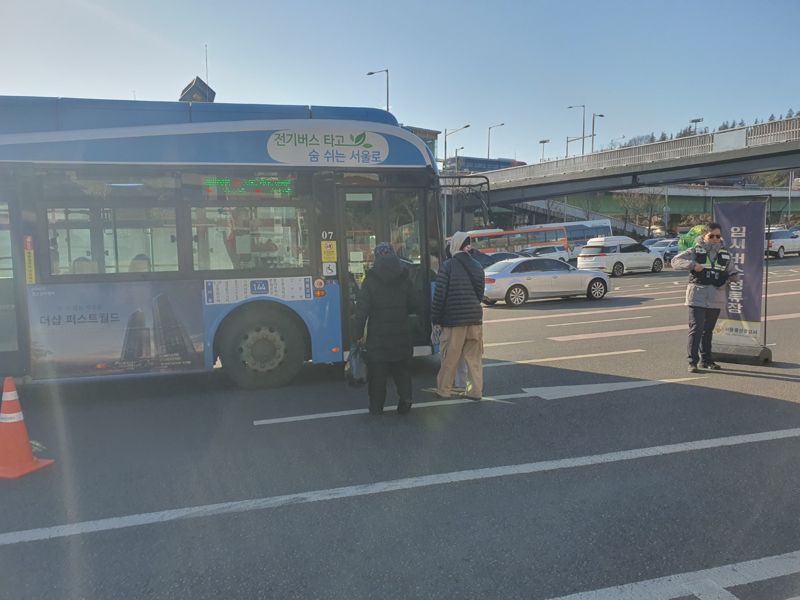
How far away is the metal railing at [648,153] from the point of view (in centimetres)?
3016

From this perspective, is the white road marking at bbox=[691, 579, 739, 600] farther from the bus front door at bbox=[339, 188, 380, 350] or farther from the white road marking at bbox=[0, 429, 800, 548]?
the bus front door at bbox=[339, 188, 380, 350]

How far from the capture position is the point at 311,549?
11.1ft

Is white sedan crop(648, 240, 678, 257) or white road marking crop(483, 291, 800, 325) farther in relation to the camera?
white sedan crop(648, 240, 678, 257)

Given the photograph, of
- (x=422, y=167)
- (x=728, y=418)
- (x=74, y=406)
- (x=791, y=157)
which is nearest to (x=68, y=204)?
(x=74, y=406)

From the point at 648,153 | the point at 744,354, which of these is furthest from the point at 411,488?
the point at 648,153

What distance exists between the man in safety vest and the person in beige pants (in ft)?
10.2

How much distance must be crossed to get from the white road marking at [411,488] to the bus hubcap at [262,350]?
317cm

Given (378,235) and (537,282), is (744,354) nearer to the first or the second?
(378,235)

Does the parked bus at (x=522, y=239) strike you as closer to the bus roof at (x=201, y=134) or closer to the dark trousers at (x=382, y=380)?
the bus roof at (x=201, y=134)

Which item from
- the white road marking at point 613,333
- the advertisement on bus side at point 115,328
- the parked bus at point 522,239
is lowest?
the white road marking at point 613,333

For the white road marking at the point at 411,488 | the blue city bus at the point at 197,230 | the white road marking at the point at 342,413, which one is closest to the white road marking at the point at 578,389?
the white road marking at the point at 342,413

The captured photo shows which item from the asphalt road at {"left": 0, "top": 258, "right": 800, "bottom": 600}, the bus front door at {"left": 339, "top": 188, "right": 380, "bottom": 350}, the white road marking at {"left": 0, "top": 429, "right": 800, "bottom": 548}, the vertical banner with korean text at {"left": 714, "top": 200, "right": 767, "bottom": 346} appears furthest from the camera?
the vertical banner with korean text at {"left": 714, "top": 200, "right": 767, "bottom": 346}

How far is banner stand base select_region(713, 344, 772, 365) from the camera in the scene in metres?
8.13

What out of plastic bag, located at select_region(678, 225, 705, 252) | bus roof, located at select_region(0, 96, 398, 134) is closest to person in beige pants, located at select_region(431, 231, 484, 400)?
bus roof, located at select_region(0, 96, 398, 134)
